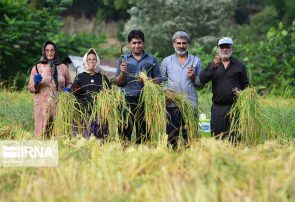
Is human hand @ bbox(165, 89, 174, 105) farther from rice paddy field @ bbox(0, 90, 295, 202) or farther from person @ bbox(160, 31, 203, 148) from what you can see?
rice paddy field @ bbox(0, 90, 295, 202)

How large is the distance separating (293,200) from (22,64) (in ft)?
31.2

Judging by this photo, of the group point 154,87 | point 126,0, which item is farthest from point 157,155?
point 126,0

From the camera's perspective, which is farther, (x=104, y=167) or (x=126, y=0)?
(x=126, y=0)

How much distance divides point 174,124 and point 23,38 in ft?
24.5

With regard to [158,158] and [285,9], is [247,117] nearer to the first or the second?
[158,158]

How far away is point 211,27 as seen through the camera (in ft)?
62.8

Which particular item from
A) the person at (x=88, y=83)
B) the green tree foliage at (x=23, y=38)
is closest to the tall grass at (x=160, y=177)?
the person at (x=88, y=83)

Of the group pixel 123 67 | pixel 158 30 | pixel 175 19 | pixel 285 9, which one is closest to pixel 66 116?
pixel 123 67

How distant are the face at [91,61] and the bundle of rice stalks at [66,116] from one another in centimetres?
32

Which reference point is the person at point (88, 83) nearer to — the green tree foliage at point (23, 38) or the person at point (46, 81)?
the person at point (46, 81)

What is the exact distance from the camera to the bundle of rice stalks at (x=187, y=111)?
235 inches

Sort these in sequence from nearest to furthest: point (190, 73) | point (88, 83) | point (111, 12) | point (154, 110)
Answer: point (154, 110)
point (190, 73)
point (88, 83)
point (111, 12)

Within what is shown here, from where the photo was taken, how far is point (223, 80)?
19.8 feet

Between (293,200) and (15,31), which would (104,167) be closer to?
(293,200)
